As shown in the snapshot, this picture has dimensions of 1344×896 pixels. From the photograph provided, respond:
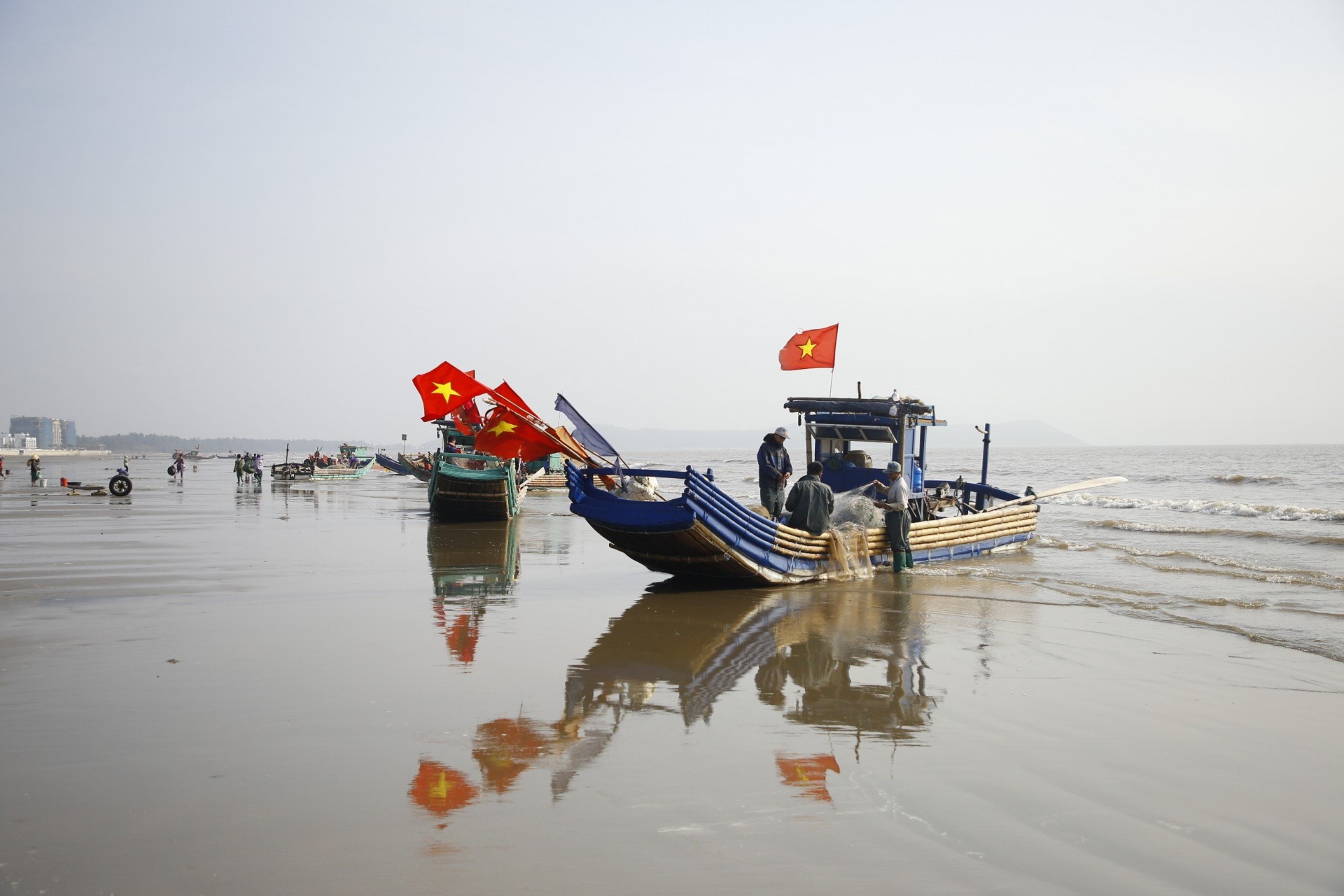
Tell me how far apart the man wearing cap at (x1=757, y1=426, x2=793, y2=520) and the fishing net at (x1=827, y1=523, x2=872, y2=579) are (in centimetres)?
86

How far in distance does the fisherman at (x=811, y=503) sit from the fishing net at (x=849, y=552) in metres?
0.35

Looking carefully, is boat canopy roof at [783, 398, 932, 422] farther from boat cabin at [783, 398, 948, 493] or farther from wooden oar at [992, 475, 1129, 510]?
wooden oar at [992, 475, 1129, 510]

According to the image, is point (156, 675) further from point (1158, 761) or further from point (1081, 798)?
point (1158, 761)

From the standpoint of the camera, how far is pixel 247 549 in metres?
15.5

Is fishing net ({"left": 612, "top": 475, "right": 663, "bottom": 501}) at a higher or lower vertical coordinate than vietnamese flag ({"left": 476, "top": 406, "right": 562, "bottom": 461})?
lower

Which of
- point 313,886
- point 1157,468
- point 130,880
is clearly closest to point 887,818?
point 313,886

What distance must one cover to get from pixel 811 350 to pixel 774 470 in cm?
358

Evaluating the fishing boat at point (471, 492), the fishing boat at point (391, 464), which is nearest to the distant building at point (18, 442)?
the fishing boat at point (391, 464)

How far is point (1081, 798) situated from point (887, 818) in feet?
3.68

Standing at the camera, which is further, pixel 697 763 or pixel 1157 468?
pixel 1157 468

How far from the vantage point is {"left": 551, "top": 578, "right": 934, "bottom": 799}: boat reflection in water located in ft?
18.3

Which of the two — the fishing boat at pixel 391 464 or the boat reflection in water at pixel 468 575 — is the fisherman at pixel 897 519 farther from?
the fishing boat at pixel 391 464

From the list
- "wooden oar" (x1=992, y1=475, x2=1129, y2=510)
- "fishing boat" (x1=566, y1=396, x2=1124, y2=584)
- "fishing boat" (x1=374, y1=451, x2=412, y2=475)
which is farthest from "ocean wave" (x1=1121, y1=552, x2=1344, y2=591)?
"fishing boat" (x1=374, y1=451, x2=412, y2=475)

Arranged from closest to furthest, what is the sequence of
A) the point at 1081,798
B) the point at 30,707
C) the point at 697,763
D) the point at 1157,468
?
the point at 1081,798 → the point at 697,763 → the point at 30,707 → the point at 1157,468
